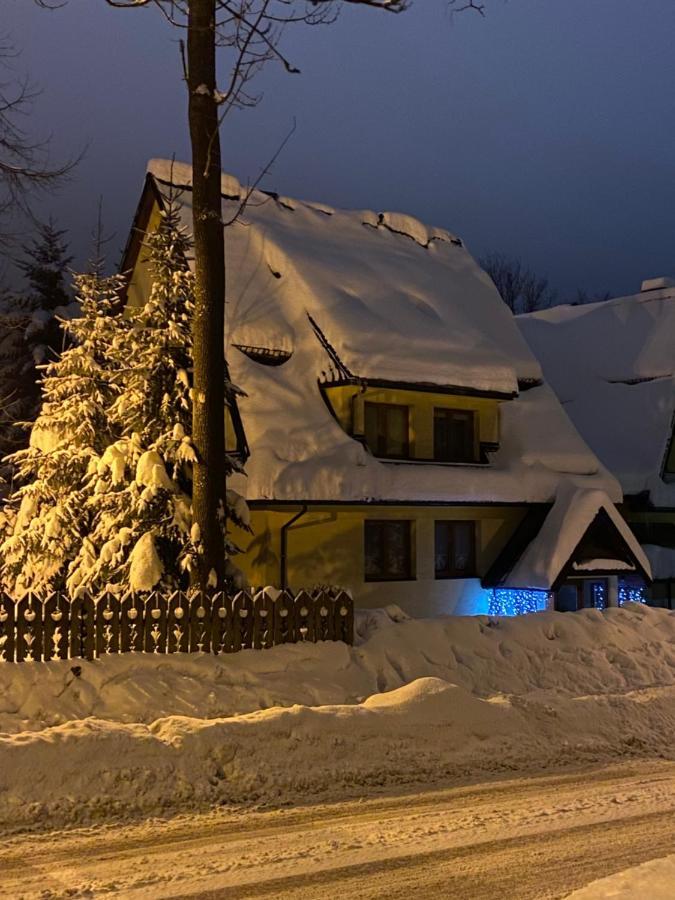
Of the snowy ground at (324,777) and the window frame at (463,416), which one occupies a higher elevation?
the window frame at (463,416)

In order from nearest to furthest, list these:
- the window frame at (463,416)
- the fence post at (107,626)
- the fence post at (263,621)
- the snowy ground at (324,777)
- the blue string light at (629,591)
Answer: the snowy ground at (324,777) < the fence post at (107,626) < the fence post at (263,621) < the window frame at (463,416) < the blue string light at (629,591)

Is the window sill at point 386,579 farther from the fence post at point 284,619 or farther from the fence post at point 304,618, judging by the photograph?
the fence post at point 284,619

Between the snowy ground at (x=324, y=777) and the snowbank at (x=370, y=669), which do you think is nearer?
the snowy ground at (x=324, y=777)

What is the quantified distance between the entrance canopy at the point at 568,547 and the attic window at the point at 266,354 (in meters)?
6.53

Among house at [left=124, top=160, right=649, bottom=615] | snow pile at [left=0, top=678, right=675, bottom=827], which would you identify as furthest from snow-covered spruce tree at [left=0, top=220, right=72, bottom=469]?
snow pile at [left=0, top=678, right=675, bottom=827]

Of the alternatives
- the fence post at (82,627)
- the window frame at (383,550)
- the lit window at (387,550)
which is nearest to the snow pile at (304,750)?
the fence post at (82,627)

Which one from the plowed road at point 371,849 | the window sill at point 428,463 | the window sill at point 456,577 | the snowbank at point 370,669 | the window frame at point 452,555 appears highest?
the window sill at point 428,463

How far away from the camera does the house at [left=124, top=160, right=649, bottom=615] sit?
60.7ft

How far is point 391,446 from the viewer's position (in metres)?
20.9

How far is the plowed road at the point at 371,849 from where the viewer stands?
A: 623 centimetres

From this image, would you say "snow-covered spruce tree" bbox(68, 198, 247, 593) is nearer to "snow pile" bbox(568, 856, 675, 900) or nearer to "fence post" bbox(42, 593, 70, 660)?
"fence post" bbox(42, 593, 70, 660)

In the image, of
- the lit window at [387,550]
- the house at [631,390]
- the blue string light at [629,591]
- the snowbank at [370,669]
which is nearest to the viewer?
the snowbank at [370,669]

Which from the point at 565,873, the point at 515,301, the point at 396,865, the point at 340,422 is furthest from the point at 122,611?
the point at 515,301

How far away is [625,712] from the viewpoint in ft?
37.4
